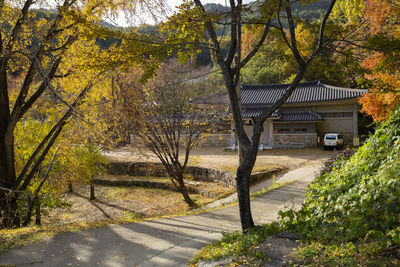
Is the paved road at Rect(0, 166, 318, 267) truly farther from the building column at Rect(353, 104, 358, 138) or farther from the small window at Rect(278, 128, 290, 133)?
the building column at Rect(353, 104, 358, 138)

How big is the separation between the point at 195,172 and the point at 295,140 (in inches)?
478

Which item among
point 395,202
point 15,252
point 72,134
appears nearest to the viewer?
point 395,202

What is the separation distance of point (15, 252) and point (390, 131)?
7.16 metres

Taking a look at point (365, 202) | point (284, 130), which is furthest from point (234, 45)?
point (284, 130)

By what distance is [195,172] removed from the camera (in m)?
18.7

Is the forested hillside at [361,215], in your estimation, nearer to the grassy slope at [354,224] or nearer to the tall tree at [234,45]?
the grassy slope at [354,224]

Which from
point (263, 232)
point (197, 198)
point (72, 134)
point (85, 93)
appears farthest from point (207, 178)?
point (263, 232)

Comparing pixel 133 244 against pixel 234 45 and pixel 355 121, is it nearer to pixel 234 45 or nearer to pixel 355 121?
pixel 234 45

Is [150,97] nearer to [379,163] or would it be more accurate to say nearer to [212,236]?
[212,236]

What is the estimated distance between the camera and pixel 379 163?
503 cm

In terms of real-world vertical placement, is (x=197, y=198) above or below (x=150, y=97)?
below

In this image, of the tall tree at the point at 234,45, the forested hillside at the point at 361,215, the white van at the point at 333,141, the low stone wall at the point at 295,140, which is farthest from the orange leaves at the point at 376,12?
the low stone wall at the point at 295,140

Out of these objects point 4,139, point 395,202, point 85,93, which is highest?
point 85,93

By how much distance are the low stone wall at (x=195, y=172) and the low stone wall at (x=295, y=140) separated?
402 inches
